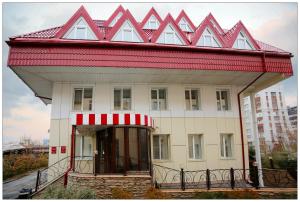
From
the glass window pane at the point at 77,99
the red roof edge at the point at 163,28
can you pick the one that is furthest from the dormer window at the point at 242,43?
the glass window pane at the point at 77,99

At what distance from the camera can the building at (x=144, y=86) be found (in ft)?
28.3

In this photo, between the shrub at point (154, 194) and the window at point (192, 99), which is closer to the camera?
the shrub at point (154, 194)

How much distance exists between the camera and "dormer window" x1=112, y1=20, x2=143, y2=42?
32.0ft

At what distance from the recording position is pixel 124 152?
27.0 ft

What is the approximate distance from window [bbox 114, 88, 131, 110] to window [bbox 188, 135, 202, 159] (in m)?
3.23

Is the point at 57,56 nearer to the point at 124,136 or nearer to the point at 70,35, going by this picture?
the point at 70,35

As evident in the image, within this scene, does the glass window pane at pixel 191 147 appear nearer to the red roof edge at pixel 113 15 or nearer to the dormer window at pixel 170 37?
the dormer window at pixel 170 37

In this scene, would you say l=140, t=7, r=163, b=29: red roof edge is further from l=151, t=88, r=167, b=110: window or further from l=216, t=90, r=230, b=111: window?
l=216, t=90, r=230, b=111: window

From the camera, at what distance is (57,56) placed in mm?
8781

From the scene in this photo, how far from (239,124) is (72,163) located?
760 centimetres

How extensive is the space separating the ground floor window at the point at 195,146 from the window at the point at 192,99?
1349mm

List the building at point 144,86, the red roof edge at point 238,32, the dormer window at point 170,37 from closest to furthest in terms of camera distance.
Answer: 1. the building at point 144,86
2. the dormer window at point 170,37
3. the red roof edge at point 238,32

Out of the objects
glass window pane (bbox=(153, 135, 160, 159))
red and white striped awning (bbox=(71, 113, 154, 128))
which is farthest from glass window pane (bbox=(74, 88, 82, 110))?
glass window pane (bbox=(153, 135, 160, 159))

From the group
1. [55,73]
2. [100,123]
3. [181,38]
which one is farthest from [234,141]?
[55,73]
